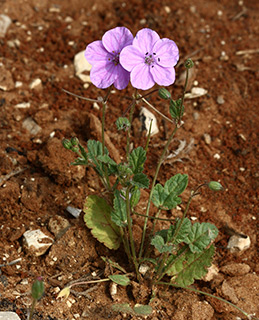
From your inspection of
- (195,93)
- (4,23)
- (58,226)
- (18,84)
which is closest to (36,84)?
Answer: (18,84)

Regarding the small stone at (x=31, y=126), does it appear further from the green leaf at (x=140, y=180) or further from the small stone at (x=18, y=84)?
the green leaf at (x=140, y=180)

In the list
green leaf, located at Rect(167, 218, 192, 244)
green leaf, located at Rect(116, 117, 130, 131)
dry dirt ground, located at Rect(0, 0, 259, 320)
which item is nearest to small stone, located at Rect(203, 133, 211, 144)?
dry dirt ground, located at Rect(0, 0, 259, 320)

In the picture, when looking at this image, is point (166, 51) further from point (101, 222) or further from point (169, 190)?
point (101, 222)

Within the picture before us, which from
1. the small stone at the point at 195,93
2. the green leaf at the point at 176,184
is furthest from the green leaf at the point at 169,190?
the small stone at the point at 195,93

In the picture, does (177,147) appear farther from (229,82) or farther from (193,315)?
(193,315)

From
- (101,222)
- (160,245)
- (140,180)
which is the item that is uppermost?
(140,180)

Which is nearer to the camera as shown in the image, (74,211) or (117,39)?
(117,39)

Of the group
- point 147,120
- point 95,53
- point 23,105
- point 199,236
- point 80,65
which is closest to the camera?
point 95,53

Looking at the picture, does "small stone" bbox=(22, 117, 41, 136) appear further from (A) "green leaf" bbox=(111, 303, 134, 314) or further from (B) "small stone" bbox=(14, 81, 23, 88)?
(A) "green leaf" bbox=(111, 303, 134, 314)
